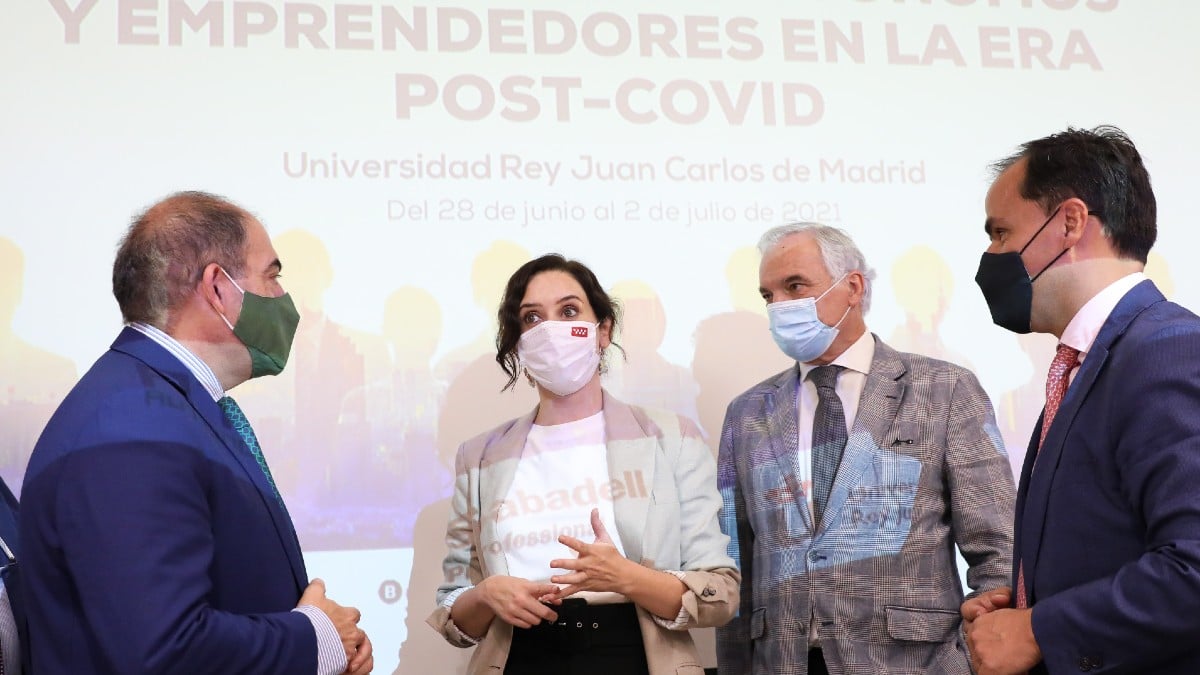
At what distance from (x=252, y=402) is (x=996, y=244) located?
2.14 meters

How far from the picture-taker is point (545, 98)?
145 inches

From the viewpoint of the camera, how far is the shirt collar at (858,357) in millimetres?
3030

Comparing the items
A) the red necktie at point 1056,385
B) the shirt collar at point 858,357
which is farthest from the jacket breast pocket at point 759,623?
the red necktie at point 1056,385

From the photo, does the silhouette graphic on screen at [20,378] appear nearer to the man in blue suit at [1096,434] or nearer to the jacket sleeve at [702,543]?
the jacket sleeve at [702,543]

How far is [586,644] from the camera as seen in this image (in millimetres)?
2609

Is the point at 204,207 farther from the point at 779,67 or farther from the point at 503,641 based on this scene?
the point at 779,67

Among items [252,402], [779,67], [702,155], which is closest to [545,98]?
[702,155]

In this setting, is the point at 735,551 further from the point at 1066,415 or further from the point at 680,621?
the point at 1066,415

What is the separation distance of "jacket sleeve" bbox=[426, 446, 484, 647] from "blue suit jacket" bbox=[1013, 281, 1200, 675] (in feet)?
4.50

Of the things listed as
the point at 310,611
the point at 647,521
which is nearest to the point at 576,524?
the point at 647,521

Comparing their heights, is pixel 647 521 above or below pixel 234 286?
below

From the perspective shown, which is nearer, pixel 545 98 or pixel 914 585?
pixel 914 585

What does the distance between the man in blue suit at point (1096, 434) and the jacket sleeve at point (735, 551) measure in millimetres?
965

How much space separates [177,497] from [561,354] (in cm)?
125
